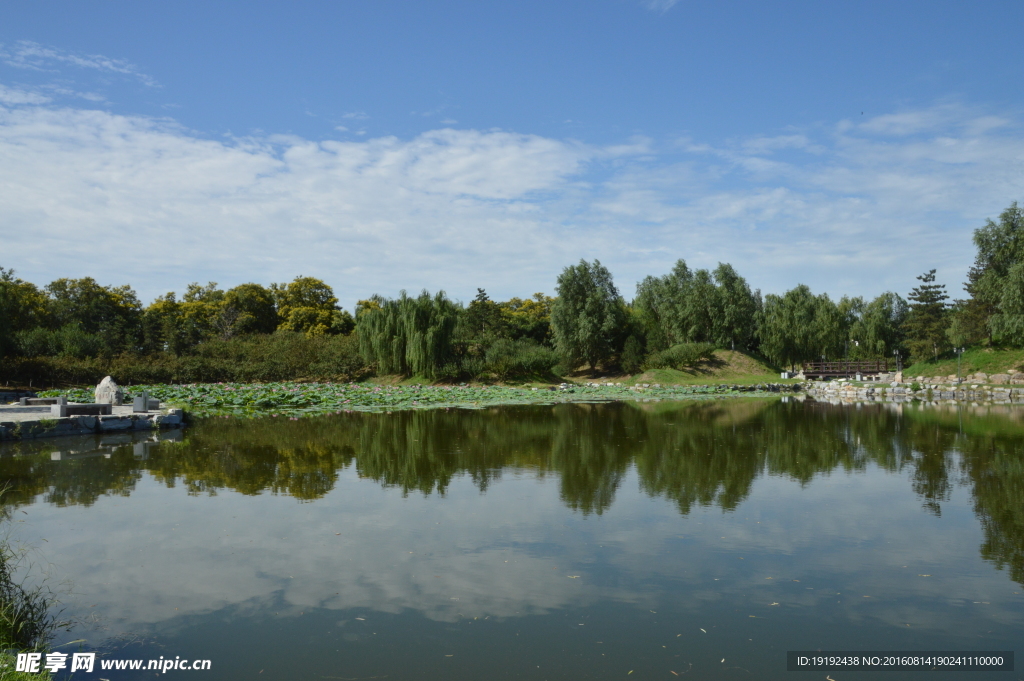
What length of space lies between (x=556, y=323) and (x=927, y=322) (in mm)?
26624

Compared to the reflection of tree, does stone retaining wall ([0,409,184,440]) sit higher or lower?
higher

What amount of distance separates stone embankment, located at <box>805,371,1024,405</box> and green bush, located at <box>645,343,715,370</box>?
7.17 metres

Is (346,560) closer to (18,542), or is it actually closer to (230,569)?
(230,569)

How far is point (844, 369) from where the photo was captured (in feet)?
150

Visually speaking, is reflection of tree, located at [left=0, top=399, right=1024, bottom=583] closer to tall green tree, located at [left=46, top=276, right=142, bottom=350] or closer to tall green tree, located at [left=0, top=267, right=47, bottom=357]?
tall green tree, located at [left=0, top=267, right=47, bottom=357]

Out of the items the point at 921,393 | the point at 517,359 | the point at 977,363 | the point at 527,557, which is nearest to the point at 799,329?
the point at 977,363

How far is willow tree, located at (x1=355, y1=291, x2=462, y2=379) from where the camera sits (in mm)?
37500

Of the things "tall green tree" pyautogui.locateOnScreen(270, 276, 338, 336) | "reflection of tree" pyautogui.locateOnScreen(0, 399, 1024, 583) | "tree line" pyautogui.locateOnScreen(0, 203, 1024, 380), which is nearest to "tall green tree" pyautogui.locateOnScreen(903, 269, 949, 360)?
"tree line" pyautogui.locateOnScreen(0, 203, 1024, 380)

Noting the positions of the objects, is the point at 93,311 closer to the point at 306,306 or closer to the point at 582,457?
the point at 306,306

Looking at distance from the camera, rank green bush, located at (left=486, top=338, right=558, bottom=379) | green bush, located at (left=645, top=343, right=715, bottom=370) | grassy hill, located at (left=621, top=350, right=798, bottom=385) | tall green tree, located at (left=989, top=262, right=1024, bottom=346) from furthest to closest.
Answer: green bush, located at (left=645, top=343, right=715, bottom=370) < grassy hill, located at (left=621, top=350, right=798, bottom=385) < green bush, located at (left=486, top=338, right=558, bottom=379) < tall green tree, located at (left=989, top=262, right=1024, bottom=346)

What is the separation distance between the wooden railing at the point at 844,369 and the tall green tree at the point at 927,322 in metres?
2.46

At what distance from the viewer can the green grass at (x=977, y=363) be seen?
3831 cm

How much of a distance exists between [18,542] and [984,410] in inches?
1061

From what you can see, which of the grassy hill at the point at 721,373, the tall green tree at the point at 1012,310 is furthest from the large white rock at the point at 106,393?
the tall green tree at the point at 1012,310
